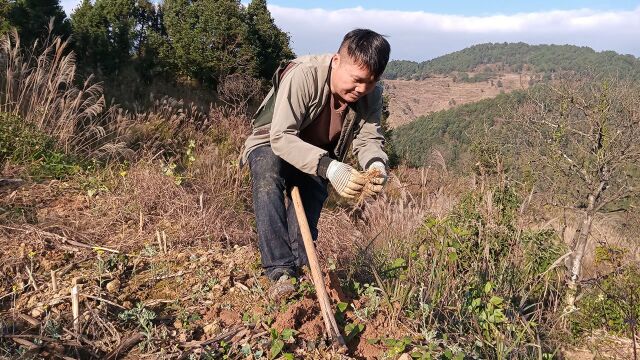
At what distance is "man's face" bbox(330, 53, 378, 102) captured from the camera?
2.40 m

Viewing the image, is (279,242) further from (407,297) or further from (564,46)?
(564,46)

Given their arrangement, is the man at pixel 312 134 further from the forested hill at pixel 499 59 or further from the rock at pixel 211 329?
the forested hill at pixel 499 59

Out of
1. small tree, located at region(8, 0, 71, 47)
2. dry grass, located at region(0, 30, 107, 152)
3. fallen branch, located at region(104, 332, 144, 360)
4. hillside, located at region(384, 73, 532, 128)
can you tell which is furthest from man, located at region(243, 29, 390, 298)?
hillside, located at region(384, 73, 532, 128)

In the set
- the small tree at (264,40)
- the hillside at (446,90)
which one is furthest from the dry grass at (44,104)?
the hillside at (446,90)

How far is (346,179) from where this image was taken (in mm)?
2223

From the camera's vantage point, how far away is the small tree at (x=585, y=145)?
10.2 m

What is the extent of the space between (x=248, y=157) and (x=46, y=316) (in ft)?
4.11

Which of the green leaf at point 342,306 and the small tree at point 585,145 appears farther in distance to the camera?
the small tree at point 585,145

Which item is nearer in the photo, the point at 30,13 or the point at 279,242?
the point at 279,242

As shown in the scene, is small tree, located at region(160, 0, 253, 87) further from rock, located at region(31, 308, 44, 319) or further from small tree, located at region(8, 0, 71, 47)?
rock, located at region(31, 308, 44, 319)

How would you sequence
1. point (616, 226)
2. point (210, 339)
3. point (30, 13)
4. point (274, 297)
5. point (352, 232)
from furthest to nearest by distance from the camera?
point (616, 226)
point (30, 13)
point (352, 232)
point (274, 297)
point (210, 339)

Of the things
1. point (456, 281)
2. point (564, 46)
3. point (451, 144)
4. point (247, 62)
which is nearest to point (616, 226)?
point (247, 62)

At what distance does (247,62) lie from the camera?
33.2ft

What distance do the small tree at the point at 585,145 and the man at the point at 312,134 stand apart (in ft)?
25.6
